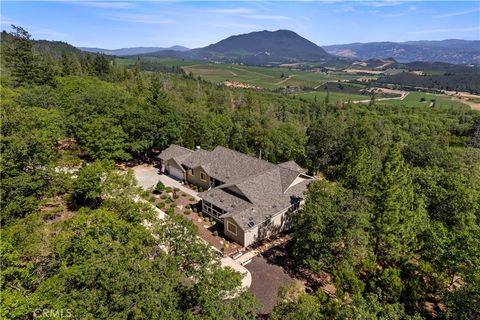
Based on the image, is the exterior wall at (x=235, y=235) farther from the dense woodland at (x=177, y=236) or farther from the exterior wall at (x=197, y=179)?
the exterior wall at (x=197, y=179)

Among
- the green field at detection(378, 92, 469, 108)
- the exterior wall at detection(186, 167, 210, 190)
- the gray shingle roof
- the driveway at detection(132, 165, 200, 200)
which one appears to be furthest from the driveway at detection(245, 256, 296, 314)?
the green field at detection(378, 92, 469, 108)

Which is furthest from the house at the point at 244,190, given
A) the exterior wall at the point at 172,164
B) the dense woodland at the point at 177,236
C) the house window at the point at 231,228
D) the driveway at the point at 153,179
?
the dense woodland at the point at 177,236

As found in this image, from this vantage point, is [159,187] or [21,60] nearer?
[159,187]

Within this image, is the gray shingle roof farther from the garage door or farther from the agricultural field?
the agricultural field

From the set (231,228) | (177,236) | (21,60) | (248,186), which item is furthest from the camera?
(21,60)

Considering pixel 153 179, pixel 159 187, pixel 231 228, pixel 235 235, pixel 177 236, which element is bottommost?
pixel 235 235

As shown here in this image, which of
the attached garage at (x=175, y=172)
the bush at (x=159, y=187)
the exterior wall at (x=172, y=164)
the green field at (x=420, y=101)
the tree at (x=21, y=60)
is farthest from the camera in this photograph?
the green field at (x=420, y=101)

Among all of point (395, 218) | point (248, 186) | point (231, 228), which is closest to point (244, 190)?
point (248, 186)

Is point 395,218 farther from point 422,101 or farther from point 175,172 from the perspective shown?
point 422,101
